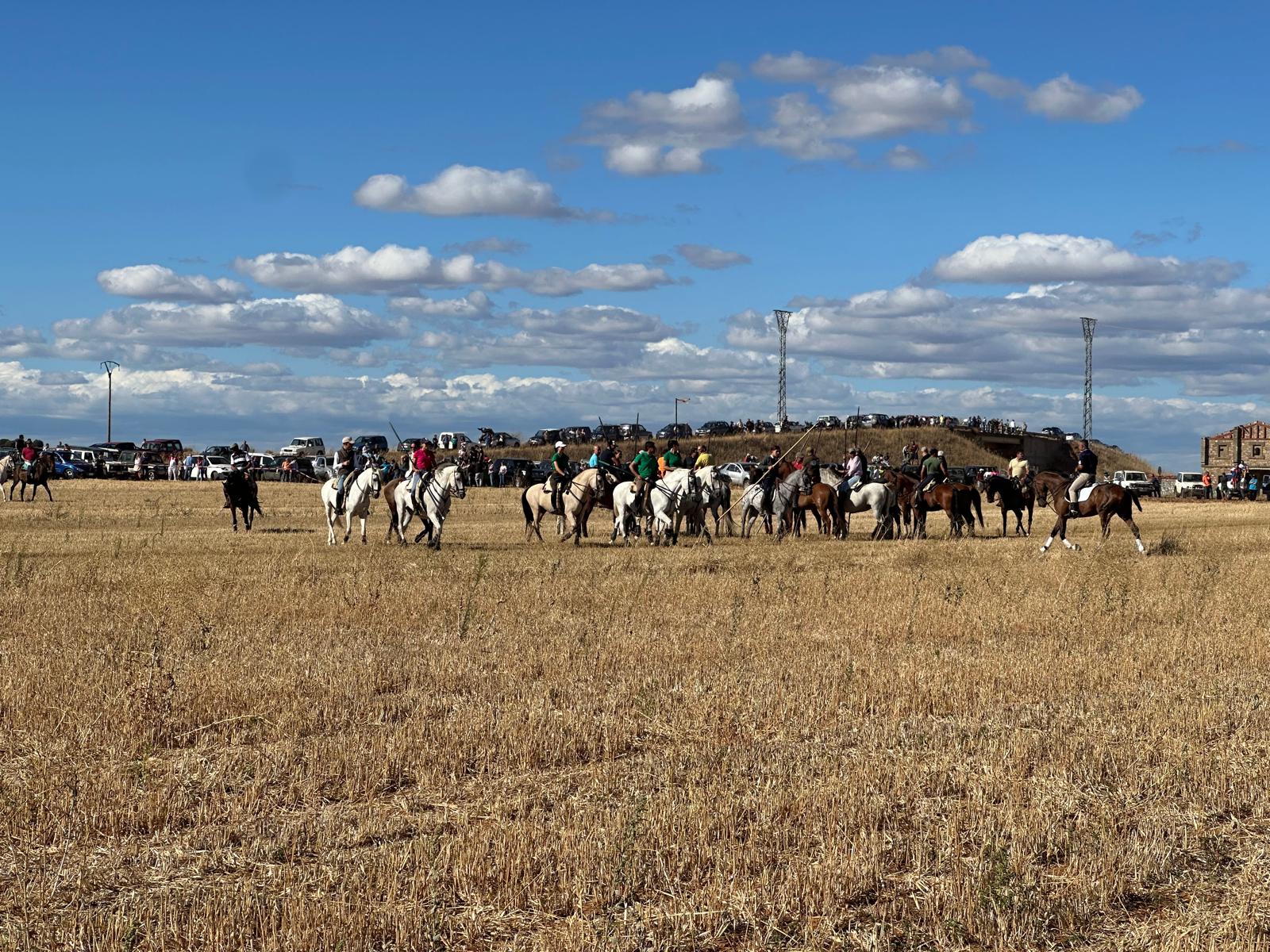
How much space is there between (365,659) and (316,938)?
22.0 feet

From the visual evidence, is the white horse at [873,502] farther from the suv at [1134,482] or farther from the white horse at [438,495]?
the suv at [1134,482]

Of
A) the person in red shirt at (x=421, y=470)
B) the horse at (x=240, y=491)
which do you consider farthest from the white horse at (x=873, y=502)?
the horse at (x=240, y=491)

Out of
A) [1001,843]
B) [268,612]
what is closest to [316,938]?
[1001,843]

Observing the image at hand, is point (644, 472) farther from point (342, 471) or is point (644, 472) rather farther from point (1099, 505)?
point (1099, 505)

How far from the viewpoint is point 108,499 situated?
47781 millimetres

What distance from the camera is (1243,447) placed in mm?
123062

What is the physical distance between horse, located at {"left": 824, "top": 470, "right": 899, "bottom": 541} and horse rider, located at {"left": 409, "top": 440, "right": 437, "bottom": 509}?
8913 mm

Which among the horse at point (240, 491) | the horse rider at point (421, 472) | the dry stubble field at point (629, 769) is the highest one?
the horse rider at point (421, 472)

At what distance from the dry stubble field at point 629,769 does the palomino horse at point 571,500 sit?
9.75 m

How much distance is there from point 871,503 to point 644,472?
19.7ft

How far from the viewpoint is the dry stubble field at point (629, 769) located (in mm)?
5965

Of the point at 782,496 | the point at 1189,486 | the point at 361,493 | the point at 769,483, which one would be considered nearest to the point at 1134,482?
the point at 1189,486

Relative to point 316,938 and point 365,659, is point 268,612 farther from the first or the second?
point 316,938

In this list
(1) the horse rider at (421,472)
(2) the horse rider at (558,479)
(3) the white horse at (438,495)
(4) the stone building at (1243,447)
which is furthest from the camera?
(4) the stone building at (1243,447)
